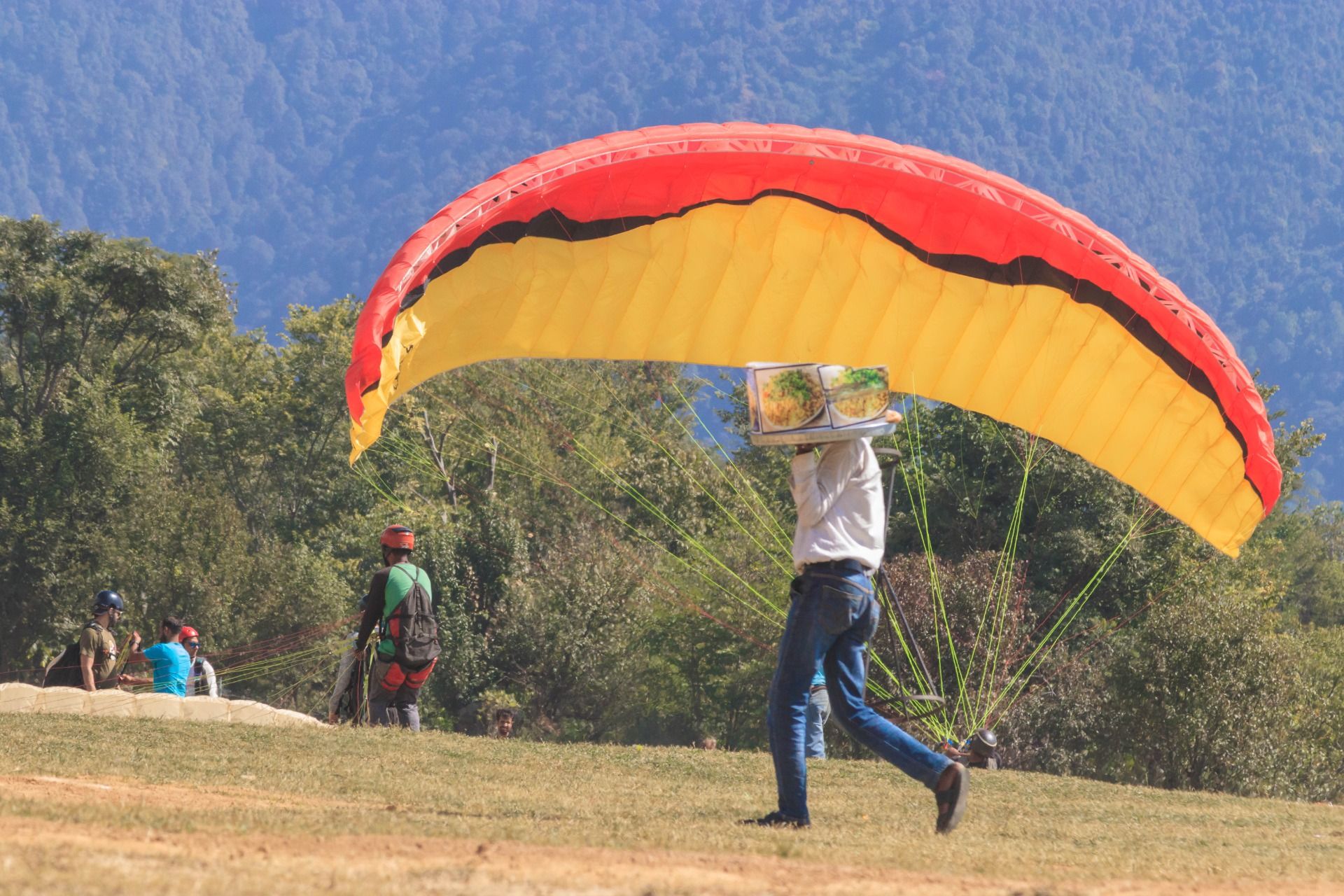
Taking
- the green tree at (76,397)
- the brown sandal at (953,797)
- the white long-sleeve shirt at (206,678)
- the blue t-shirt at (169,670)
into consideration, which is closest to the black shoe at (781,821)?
the brown sandal at (953,797)

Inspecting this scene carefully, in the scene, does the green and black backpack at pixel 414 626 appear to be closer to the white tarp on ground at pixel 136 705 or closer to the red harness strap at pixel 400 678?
the red harness strap at pixel 400 678

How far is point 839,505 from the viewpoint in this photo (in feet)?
21.3

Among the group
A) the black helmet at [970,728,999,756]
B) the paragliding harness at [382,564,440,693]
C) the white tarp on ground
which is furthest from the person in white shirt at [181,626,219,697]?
the black helmet at [970,728,999,756]

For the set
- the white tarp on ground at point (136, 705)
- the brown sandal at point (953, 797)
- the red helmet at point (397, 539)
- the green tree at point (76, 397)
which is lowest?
the brown sandal at point (953, 797)

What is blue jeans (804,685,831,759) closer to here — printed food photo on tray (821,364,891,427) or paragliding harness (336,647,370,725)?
paragliding harness (336,647,370,725)

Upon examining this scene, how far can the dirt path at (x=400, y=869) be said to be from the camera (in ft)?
13.8

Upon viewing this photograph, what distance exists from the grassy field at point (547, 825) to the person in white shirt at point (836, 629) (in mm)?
273

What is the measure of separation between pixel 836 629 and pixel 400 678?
5.28 metres

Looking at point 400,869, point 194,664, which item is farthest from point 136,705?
point 400,869

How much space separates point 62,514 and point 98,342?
19.6ft

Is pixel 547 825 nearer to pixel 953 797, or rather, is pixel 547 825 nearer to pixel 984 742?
pixel 953 797

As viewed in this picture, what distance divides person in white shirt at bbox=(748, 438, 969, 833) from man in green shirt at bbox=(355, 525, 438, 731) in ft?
14.2

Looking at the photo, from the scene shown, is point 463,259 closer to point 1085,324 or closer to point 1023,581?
point 1085,324

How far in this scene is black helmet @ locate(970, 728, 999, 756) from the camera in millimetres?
11367
